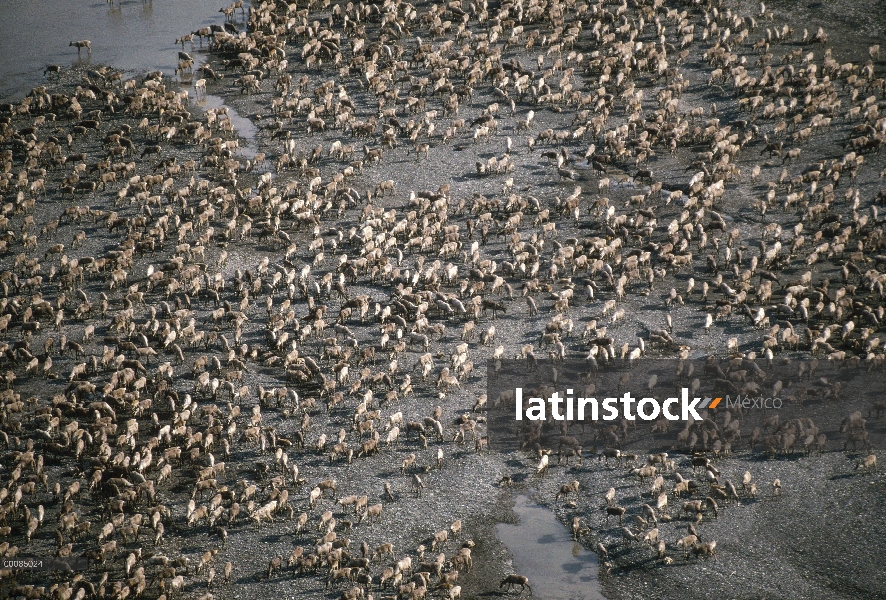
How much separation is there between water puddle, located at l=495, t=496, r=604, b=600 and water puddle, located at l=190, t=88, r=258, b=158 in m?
21.1

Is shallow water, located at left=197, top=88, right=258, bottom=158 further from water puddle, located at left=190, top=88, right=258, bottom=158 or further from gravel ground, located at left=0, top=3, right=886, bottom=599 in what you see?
gravel ground, located at left=0, top=3, right=886, bottom=599

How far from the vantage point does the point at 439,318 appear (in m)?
36.0

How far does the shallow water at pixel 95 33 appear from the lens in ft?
169

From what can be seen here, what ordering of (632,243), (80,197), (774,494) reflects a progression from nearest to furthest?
(774,494) < (632,243) < (80,197)

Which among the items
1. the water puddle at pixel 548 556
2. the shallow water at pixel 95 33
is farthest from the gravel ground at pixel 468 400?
the shallow water at pixel 95 33

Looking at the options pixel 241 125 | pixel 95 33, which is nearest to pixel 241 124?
pixel 241 125

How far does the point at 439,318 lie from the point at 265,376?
5784mm

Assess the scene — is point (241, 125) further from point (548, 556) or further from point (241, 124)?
point (548, 556)

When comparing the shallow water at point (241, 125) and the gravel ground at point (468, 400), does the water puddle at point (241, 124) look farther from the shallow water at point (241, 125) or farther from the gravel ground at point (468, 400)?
the gravel ground at point (468, 400)

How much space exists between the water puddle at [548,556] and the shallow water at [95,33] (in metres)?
30.4

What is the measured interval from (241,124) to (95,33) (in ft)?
42.4

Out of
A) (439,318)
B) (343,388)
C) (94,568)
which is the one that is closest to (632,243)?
(439,318)

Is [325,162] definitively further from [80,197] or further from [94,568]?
[94,568]

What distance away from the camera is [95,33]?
180 feet
